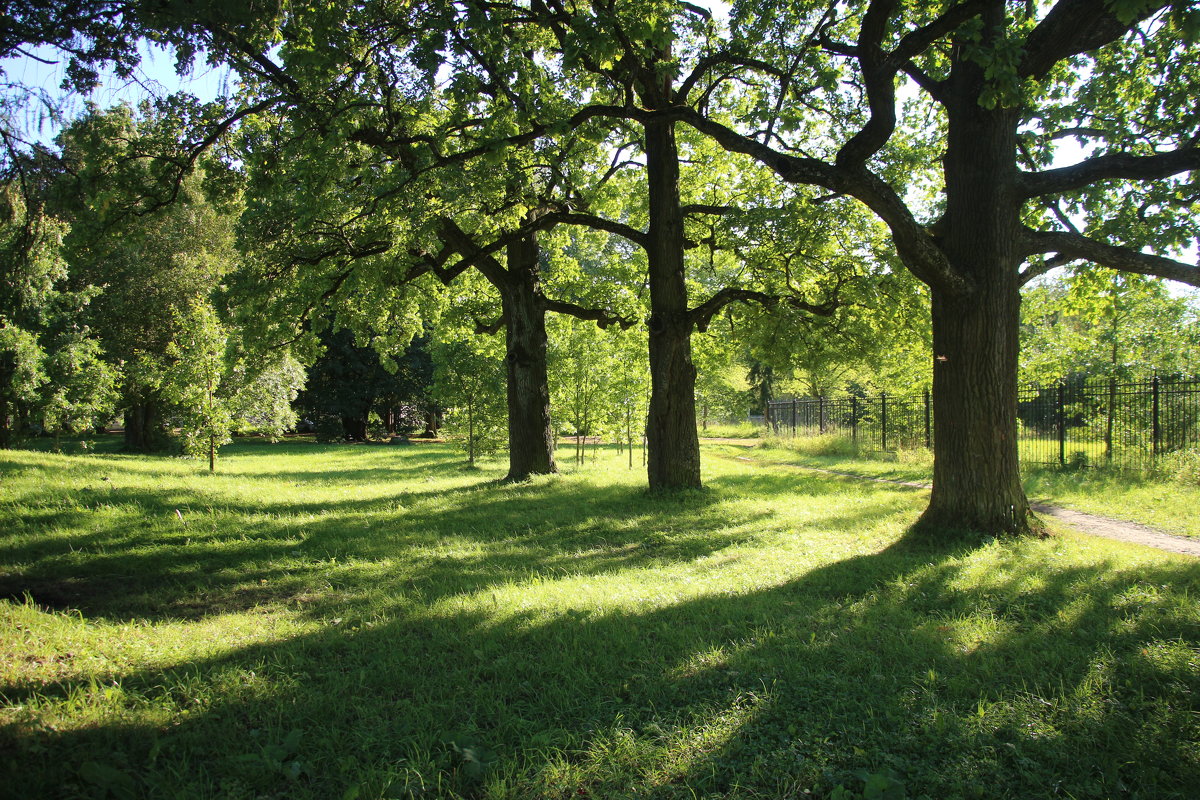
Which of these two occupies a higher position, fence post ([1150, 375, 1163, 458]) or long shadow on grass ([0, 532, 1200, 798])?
fence post ([1150, 375, 1163, 458])

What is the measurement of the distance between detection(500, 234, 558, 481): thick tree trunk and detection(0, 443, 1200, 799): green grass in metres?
6.07

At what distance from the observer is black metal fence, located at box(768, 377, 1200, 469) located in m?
13.1

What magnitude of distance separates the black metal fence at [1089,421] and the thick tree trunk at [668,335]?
8.83 metres

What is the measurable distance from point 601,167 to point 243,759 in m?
13.6

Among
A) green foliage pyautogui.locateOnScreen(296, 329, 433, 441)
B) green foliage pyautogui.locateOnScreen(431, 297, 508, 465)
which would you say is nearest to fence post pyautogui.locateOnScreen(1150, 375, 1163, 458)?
green foliage pyautogui.locateOnScreen(431, 297, 508, 465)

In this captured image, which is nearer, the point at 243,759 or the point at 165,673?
the point at 243,759

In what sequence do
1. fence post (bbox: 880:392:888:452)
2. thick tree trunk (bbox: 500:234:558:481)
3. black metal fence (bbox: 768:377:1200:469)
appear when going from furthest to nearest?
1. fence post (bbox: 880:392:888:452)
2. thick tree trunk (bbox: 500:234:558:481)
3. black metal fence (bbox: 768:377:1200:469)

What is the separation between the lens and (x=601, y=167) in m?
14.4

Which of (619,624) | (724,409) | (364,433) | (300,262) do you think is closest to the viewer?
(619,624)

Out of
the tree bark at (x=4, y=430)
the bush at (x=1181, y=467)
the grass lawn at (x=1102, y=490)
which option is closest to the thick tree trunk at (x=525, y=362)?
the grass lawn at (x=1102, y=490)

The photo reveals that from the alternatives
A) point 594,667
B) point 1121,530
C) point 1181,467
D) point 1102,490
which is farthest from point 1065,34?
point 1181,467

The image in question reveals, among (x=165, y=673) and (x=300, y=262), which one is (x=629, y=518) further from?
(x=300, y=262)

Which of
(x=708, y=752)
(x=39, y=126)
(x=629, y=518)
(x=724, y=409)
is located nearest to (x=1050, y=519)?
(x=629, y=518)

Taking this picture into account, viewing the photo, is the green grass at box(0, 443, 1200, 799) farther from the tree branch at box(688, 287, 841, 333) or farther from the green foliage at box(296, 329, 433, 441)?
the green foliage at box(296, 329, 433, 441)
